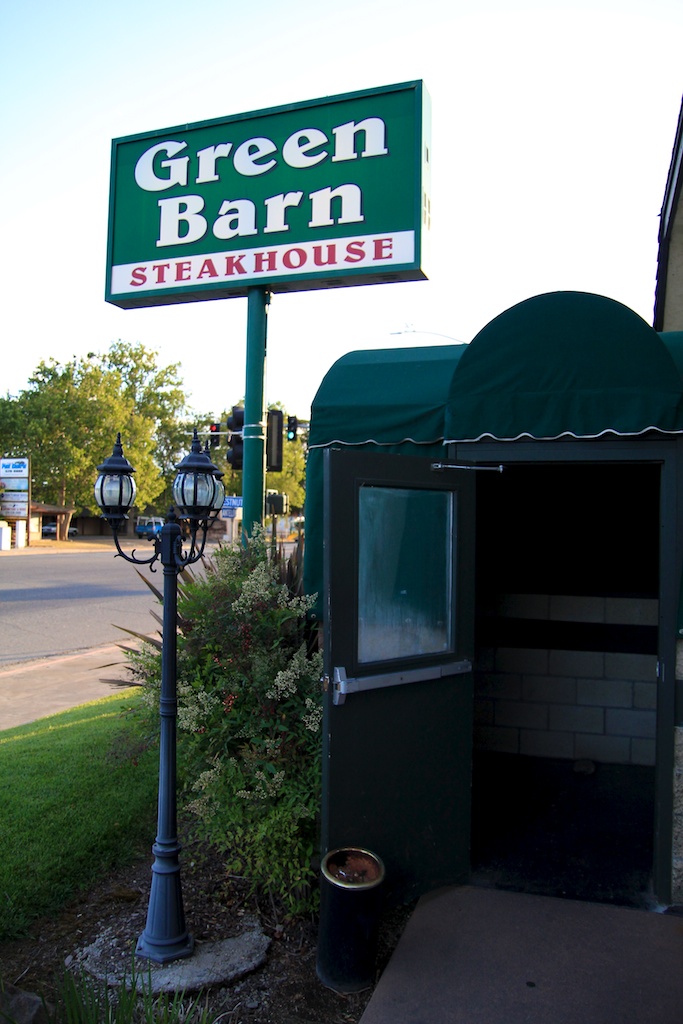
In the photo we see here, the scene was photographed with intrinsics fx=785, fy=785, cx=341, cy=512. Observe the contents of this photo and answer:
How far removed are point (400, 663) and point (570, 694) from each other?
3140 mm

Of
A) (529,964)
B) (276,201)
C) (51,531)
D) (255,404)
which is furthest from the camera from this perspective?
(51,531)

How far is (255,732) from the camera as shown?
13.1ft

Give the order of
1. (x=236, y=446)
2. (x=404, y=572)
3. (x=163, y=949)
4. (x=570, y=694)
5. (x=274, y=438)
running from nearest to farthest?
(x=163, y=949) → (x=404, y=572) → (x=570, y=694) → (x=274, y=438) → (x=236, y=446)

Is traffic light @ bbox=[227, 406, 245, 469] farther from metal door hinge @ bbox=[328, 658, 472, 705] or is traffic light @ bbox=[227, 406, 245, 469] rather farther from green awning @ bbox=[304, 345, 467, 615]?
metal door hinge @ bbox=[328, 658, 472, 705]

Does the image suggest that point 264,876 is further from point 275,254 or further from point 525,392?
point 275,254

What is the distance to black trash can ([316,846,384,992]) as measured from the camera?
11.3ft

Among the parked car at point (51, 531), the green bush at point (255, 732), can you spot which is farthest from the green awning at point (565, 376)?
the parked car at point (51, 531)

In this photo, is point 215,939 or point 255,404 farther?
point 255,404

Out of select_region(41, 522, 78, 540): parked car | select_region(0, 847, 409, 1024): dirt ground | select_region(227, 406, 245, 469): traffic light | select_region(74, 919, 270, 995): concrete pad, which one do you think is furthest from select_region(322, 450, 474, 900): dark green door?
select_region(41, 522, 78, 540): parked car

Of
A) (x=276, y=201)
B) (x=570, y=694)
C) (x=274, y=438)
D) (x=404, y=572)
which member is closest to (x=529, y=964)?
(x=404, y=572)

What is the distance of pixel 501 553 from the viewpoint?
6996 mm

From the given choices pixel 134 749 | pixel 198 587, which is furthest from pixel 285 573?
pixel 134 749

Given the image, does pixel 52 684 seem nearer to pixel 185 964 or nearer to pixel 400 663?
pixel 185 964

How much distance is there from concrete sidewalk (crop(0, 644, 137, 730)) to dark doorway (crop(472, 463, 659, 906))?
363cm
